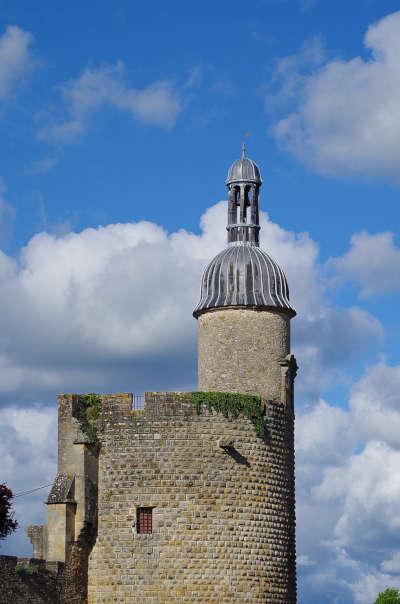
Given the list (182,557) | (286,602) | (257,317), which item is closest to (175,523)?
(182,557)

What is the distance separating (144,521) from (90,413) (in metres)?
4.26

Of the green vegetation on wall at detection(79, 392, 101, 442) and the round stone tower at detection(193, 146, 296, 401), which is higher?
the round stone tower at detection(193, 146, 296, 401)

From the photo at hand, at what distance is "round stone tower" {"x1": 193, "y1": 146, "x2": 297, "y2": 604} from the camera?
47.0 m

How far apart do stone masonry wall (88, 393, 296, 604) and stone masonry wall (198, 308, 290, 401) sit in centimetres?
217

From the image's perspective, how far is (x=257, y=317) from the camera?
49.4 meters

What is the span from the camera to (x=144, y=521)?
4606cm

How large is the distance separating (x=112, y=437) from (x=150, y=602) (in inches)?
222

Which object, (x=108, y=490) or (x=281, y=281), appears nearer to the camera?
(x=108, y=490)

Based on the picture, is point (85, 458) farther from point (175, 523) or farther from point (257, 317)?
point (257, 317)

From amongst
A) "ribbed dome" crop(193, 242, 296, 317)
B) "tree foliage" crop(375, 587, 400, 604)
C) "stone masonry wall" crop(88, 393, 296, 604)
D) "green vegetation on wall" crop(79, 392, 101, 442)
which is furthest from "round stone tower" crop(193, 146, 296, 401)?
"tree foliage" crop(375, 587, 400, 604)

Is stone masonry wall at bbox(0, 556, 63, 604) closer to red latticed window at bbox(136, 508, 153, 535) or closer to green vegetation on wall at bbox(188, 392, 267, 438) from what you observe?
red latticed window at bbox(136, 508, 153, 535)

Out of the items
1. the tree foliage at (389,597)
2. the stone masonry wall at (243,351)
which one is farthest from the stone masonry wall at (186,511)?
the tree foliage at (389,597)

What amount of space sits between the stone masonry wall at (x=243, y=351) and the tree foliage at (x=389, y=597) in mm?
31852

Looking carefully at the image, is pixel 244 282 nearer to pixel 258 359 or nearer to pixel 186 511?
pixel 258 359
